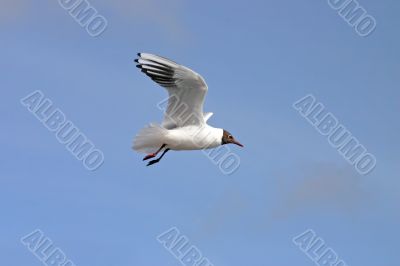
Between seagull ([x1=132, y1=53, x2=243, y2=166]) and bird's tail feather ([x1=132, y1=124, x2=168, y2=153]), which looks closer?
seagull ([x1=132, y1=53, x2=243, y2=166])

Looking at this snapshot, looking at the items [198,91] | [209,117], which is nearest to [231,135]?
[209,117]

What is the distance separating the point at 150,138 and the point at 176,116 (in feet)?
2.06

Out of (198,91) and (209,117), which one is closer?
(198,91)

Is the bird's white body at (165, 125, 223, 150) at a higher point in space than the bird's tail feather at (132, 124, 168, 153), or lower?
higher

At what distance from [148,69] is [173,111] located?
40.2 inches

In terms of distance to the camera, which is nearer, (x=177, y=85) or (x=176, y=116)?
(x=177, y=85)

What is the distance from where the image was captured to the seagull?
2275 cm

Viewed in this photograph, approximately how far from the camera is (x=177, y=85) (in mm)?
22906

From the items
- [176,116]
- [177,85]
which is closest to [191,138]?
[176,116]

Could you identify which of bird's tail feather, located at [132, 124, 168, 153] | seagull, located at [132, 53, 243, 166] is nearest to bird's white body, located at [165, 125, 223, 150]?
seagull, located at [132, 53, 243, 166]

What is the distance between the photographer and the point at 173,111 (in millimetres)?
23359

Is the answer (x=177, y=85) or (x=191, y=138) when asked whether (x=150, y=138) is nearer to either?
(x=191, y=138)

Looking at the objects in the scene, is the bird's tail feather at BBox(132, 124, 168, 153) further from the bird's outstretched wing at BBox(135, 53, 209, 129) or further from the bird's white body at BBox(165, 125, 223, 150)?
the bird's outstretched wing at BBox(135, 53, 209, 129)

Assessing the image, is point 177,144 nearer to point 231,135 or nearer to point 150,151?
point 150,151
